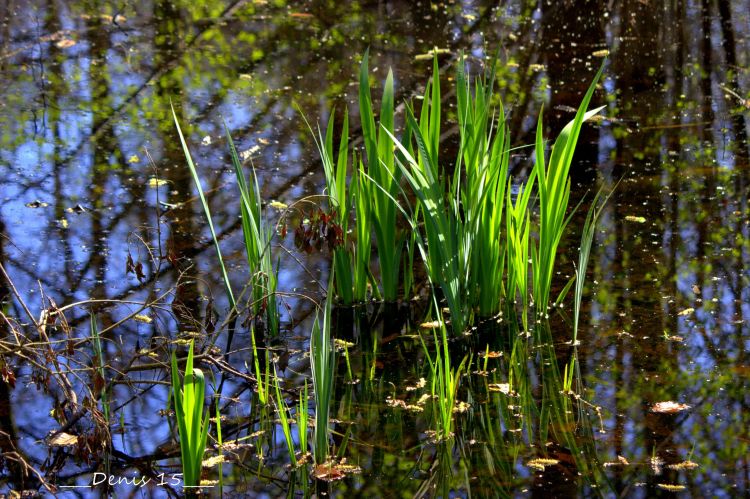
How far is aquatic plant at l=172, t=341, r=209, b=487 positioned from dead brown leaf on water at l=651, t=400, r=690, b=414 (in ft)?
4.54

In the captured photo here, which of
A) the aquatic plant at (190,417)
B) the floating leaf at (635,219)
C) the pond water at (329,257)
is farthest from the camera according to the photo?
the floating leaf at (635,219)

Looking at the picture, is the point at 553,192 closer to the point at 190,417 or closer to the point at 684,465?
the point at 684,465

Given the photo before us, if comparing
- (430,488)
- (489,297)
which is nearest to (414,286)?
(489,297)

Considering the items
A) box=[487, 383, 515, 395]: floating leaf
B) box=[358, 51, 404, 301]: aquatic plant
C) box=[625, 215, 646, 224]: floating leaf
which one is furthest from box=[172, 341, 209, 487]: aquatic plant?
box=[625, 215, 646, 224]: floating leaf

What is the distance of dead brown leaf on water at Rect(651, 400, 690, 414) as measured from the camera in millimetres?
2939

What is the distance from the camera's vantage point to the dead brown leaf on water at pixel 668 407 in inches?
116

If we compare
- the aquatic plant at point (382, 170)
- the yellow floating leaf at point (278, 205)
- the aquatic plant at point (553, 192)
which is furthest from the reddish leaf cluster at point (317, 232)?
the yellow floating leaf at point (278, 205)

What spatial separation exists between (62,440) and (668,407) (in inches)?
69.8

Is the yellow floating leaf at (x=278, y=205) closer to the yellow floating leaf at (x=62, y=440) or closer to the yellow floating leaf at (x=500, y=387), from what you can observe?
the yellow floating leaf at (x=500, y=387)

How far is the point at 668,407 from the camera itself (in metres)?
2.96

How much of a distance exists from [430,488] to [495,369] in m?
0.76

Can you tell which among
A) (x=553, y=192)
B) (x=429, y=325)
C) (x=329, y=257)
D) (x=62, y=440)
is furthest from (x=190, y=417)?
(x=329, y=257)

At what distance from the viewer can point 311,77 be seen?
6211 mm

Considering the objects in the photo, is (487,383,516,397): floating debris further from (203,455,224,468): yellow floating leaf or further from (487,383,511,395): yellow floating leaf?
(203,455,224,468): yellow floating leaf
